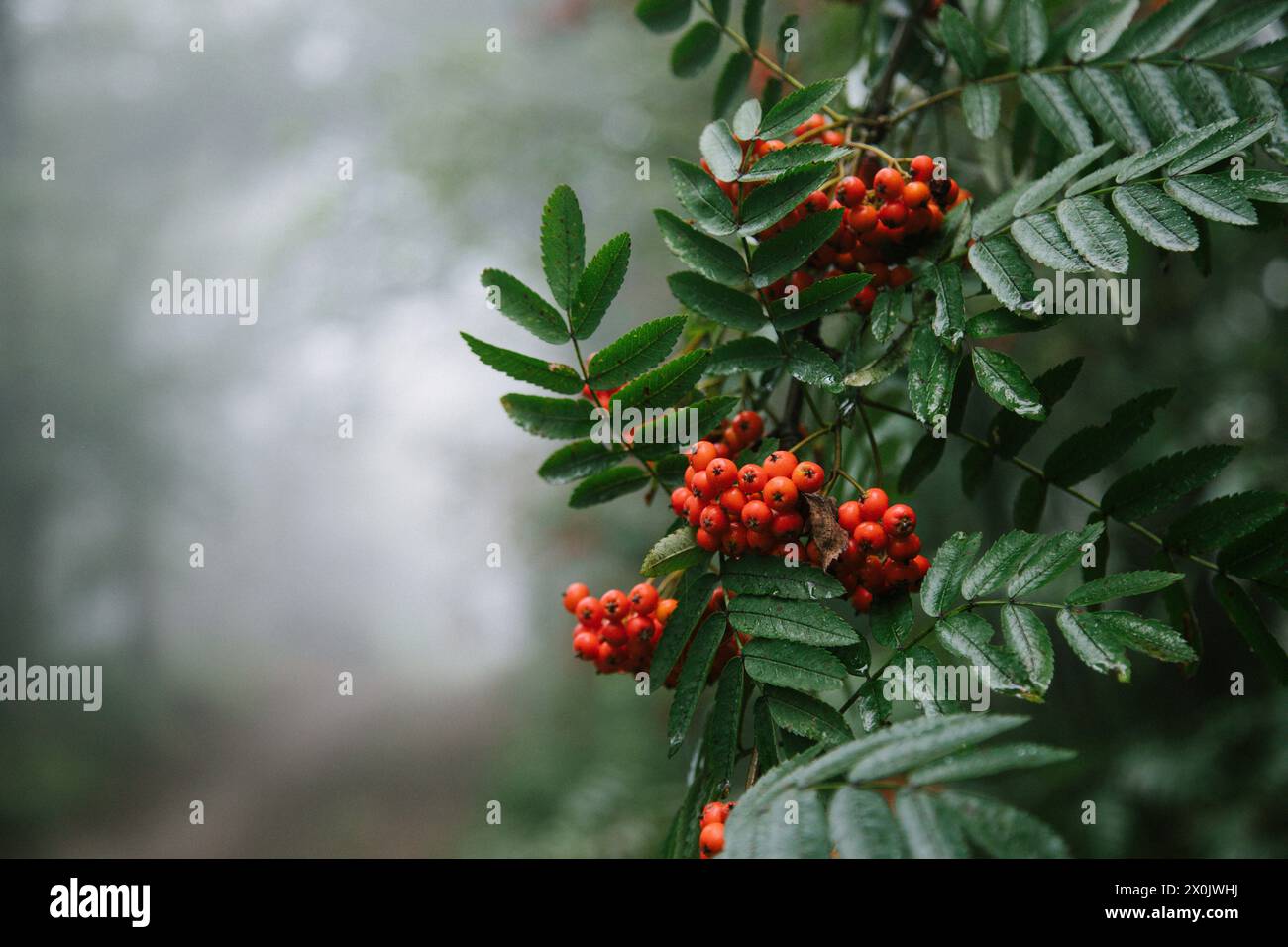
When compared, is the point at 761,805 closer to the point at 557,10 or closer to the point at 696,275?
the point at 696,275

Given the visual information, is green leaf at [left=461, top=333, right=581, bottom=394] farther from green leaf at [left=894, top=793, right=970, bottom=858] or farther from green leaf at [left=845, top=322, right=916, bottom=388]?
green leaf at [left=894, top=793, right=970, bottom=858]

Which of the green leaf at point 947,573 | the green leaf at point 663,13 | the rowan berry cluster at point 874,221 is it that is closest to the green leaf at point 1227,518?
the green leaf at point 947,573

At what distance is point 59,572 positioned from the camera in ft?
16.8

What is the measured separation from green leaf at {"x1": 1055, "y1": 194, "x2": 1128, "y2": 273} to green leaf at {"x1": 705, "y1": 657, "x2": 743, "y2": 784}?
17.0 inches

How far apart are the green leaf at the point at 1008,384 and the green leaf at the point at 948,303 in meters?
0.03

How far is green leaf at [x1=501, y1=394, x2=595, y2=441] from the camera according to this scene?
0.76m

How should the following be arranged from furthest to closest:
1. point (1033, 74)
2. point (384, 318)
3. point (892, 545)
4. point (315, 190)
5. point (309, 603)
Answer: point (309, 603) → point (384, 318) → point (315, 190) → point (1033, 74) → point (892, 545)

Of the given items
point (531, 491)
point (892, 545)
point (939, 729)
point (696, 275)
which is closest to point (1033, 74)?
point (696, 275)

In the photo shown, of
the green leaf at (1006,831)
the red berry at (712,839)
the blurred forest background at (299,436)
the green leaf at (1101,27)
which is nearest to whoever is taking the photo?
the green leaf at (1006,831)

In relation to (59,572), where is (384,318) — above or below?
above

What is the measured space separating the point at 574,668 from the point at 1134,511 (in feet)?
15.0

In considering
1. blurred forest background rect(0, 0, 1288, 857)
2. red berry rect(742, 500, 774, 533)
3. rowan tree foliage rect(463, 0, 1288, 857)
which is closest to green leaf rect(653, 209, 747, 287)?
rowan tree foliage rect(463, 0, 1288, 857)

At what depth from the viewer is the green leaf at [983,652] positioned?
601 millimetres

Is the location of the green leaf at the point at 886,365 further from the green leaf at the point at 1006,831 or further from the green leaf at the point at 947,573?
the green leaf at the point at 1006,831
